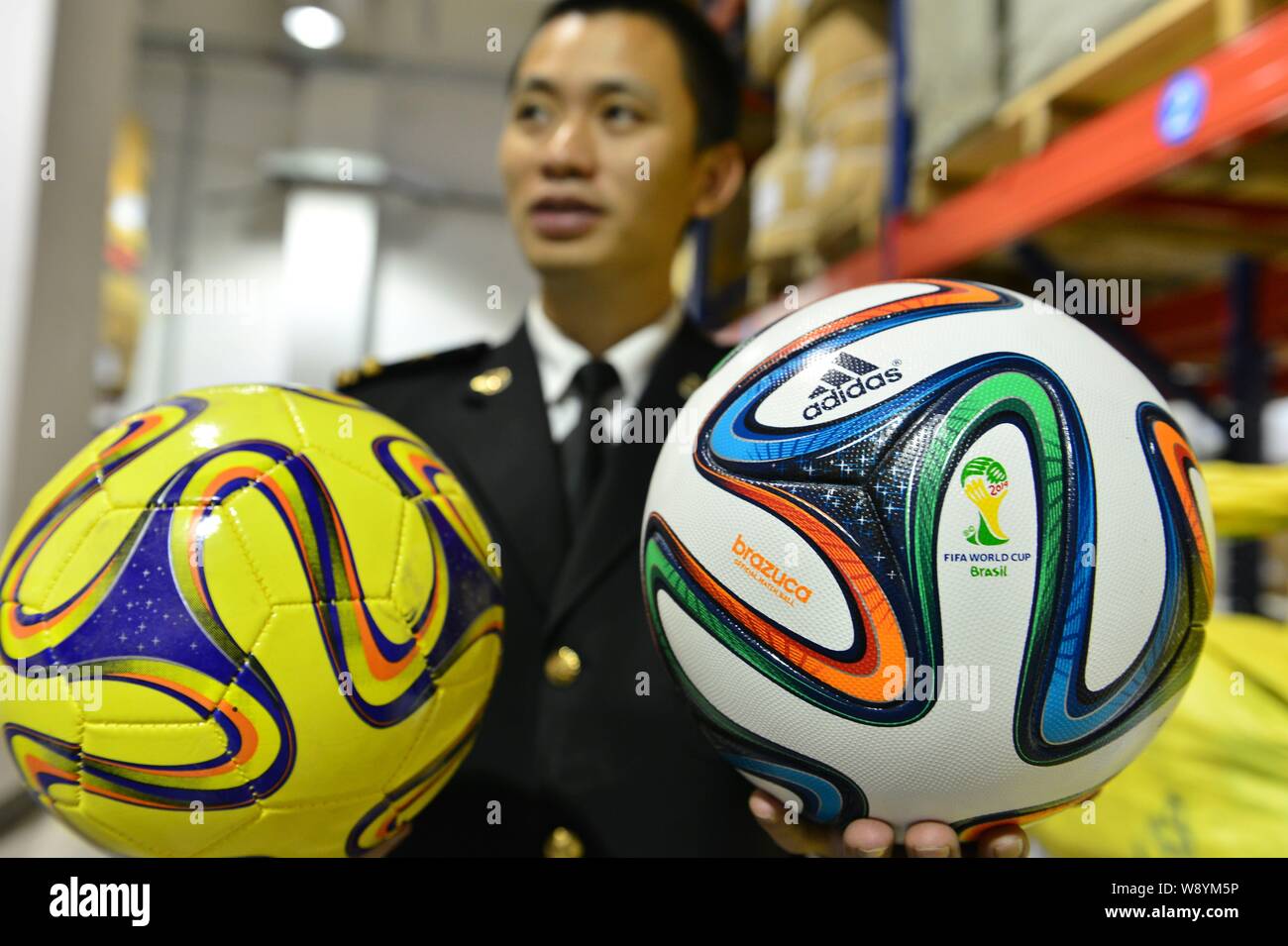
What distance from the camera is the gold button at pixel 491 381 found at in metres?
1.67

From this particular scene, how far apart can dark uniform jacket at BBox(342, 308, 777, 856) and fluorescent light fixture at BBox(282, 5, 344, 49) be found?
279 inches

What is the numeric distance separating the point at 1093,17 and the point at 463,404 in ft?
5.33

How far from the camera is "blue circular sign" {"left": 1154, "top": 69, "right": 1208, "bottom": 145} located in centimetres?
173

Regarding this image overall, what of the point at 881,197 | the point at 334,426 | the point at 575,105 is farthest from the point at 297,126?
the point at 334,426

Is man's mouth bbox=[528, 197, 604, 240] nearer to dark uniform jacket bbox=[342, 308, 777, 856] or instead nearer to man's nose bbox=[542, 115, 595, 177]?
man's nose bbox=[542, 115, 595, 177]

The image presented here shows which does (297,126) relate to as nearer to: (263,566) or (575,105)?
(575,105)

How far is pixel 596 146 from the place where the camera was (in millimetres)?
1605

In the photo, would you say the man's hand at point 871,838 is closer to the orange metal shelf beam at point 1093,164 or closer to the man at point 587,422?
the man at point 587,422

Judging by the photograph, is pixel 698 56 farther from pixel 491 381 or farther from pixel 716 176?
pixel 491 381

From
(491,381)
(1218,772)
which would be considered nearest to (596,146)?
(491,381)

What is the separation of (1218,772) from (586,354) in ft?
4.02

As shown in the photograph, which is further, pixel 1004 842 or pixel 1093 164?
pixel 1093 164

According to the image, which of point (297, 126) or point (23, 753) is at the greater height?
point (297, 126)
